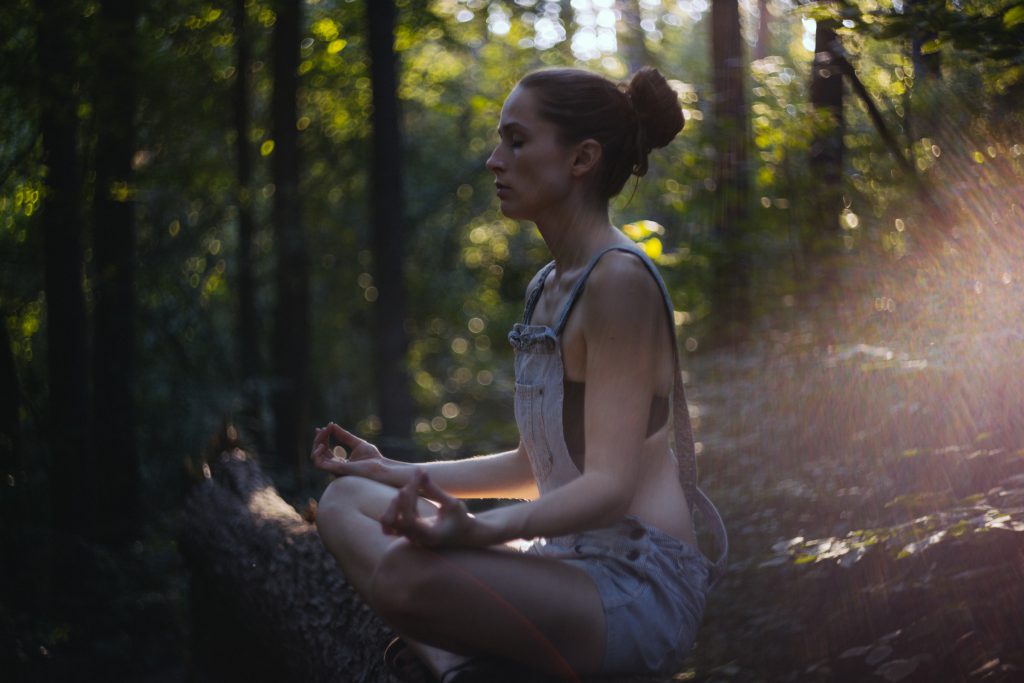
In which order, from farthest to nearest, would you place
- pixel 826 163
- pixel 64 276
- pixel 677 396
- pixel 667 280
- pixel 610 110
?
pixel 667 280 < pixel 64 276 < pixel 826 163 < pixel 677 396 < pixel 610 110

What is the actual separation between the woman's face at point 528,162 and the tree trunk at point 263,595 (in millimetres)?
1352

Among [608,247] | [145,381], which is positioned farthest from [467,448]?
[608,247]

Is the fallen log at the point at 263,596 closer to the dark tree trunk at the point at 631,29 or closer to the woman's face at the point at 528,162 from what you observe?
the woman's face at the point at 528,162

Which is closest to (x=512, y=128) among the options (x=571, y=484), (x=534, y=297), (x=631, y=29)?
(x=534, y=297)

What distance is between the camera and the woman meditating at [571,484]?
7.20 ft

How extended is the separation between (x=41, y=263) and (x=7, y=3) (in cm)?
217

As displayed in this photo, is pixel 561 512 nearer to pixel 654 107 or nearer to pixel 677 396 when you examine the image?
pixel 677 396

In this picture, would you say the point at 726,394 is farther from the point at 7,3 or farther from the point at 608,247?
the point at 7,3

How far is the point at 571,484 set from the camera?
2221mm

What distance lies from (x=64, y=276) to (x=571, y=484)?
6.27 meters

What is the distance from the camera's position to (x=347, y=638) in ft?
10.7

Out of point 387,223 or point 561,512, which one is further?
point 387,223

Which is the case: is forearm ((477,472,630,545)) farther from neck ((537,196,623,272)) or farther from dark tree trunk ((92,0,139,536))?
dark tree trunk ((92,0,139,536))

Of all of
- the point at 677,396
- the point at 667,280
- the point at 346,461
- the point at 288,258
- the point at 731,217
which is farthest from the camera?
the point at 288,258
